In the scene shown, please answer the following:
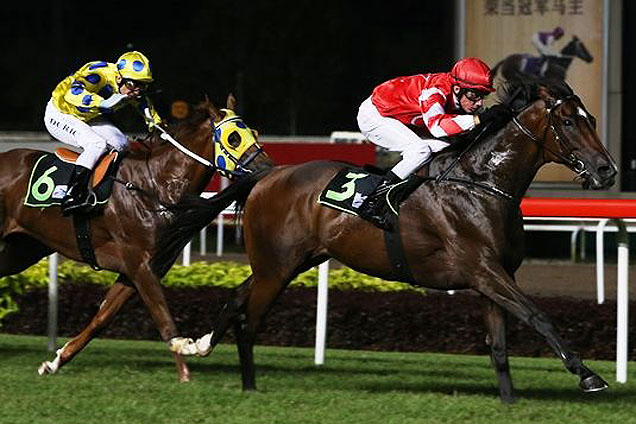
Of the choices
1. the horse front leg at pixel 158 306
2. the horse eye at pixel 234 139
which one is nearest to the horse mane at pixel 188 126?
the horse eye at pixel 234 139

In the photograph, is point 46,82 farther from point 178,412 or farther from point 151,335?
point 178,412

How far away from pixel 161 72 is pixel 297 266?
1014cm

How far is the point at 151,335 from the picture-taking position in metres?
9.22

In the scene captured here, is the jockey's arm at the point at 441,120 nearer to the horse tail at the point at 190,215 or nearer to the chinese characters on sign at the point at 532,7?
the horse tail at the point at 190,215

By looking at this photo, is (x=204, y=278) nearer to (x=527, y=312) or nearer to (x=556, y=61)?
(x=527, y=312)

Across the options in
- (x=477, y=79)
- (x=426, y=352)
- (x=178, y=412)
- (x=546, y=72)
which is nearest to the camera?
(x=178, y=412)

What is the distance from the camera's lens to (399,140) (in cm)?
698

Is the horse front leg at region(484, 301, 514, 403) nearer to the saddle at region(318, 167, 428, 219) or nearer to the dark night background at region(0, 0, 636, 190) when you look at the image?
the saddle at region(318, 167, 428, 219)

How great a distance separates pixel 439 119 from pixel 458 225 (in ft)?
1.49

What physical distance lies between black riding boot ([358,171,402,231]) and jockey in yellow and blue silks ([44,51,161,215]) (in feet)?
4.38

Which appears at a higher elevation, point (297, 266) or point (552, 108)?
point (552, 108)

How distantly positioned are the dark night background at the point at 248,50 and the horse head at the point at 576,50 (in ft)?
8.92

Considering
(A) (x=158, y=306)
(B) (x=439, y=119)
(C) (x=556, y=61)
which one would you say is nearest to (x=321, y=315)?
(A) (x=158, y=306)

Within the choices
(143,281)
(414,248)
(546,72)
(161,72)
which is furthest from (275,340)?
(161,72)
